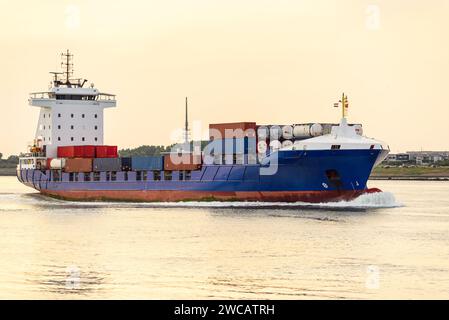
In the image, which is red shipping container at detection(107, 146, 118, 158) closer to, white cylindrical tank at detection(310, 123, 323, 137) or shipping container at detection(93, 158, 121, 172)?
shipping container at detection(93, 158, 121, 172)

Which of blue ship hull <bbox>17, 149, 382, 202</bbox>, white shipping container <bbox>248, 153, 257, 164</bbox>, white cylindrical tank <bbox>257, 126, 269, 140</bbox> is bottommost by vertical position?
blue ship hull <bbox>17, 149, 382, 202</bbox>

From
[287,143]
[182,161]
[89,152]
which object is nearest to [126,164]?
[89,152]

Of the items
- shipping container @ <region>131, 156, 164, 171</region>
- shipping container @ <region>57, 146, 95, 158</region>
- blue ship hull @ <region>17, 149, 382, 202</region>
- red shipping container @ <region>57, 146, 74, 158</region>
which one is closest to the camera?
blue ship hull @ <region>17, 149, 382, 202</region>

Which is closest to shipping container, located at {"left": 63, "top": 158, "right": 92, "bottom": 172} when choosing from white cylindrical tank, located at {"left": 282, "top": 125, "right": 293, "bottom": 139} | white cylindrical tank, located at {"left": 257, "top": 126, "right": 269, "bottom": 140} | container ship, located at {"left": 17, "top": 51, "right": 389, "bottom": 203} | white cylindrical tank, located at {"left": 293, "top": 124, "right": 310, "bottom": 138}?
container ship, located at {"left": 17, "top": 51, "right": 389, "bottom": 203}

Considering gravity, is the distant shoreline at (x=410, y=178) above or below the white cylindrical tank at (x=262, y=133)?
below

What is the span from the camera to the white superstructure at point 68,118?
2936 inches

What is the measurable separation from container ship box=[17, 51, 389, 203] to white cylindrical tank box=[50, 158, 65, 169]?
0.08 meters

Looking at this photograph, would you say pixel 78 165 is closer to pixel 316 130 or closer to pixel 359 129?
pixel 316 130

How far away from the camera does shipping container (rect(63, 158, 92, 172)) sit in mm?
67750

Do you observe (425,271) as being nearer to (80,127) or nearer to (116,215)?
(116,215)

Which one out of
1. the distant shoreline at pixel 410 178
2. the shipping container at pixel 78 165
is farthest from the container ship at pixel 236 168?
the distant shoreline at pixel 410 178

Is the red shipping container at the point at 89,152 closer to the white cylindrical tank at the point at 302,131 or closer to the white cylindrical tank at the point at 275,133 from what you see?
the white cylindrical tank at the point at 275,133

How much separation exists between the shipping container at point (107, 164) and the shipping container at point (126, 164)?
0.24 meters
